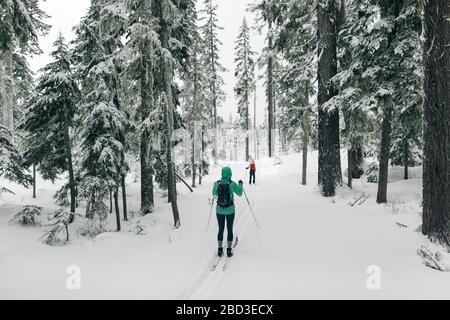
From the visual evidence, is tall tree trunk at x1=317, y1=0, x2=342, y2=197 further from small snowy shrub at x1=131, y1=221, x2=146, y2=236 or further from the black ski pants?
small snowy shrub at x1=131, y1=221, x2=146, y2=236

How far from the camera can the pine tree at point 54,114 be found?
17.9 metres

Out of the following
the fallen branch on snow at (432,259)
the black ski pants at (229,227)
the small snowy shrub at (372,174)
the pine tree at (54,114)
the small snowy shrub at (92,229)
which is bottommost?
the small snowy shrub at (92,229)

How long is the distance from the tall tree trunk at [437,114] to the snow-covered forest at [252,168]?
0.03 metres

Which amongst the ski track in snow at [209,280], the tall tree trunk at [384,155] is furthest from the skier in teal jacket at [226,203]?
the tall tree trunk at [384,155]

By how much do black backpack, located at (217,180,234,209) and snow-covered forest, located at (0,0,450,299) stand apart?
0.10 meters

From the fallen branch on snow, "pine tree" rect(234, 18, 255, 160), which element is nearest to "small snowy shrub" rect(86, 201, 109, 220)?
the fallen branch on snow

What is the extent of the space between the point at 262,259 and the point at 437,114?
17.3 ft

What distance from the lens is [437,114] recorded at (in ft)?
26.2

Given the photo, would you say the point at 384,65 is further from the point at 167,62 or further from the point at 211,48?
the point at 211,48

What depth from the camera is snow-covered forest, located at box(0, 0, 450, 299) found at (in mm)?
7211

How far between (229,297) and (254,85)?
4012 centimetres

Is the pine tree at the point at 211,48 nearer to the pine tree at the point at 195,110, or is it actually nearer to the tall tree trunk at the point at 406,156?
the pine tree at the point at 195,110

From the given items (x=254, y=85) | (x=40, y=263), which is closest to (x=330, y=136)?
(x=40, y=263)
